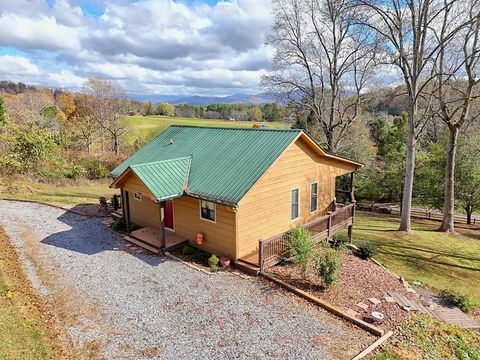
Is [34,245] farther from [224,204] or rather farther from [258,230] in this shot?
[258,230]

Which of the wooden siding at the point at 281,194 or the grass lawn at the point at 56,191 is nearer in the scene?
the wooden siding at the point at 281,194

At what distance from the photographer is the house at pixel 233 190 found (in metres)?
11.6

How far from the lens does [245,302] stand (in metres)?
9.30

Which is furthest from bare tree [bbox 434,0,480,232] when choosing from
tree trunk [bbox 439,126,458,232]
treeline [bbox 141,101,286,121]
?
treeline [bbox 141,101,286,121]

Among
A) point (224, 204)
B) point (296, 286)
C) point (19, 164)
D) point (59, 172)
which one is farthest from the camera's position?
point (59, 172)

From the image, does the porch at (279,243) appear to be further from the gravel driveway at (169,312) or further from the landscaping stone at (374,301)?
the landscaping stone at (374,301)

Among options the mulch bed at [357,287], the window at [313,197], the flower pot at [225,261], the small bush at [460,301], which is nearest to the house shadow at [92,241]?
the flower pot at [225,261]

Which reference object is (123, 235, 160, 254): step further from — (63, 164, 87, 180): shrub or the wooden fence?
the wooden fence

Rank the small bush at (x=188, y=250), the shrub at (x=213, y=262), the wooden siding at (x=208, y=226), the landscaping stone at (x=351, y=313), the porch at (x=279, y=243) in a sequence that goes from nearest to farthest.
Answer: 1. the landscaping stone at (x=351, y=313)
2. the porch at (x=279, y=243)
3. the shrub at (x=213, y=262)
4. the wooden siding at (x=208, y=226)
5. the small bush at (x=188, y=250)

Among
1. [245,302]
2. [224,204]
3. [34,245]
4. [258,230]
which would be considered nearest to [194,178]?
[224,204]

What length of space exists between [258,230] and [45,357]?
7448 mm

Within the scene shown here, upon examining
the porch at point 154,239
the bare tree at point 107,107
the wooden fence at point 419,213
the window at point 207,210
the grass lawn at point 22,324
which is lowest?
the wooden fence at point 419,213

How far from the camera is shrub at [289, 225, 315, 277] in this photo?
34.3 ft

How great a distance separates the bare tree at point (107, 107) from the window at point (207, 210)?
2817 cm
